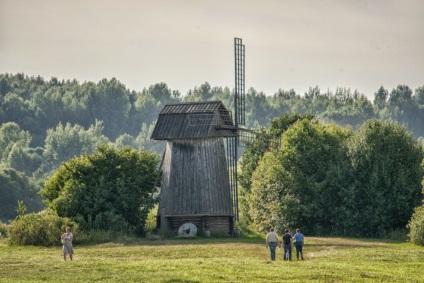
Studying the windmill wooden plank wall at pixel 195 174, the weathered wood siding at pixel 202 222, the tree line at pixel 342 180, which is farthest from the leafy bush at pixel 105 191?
the tree line at pixel 342 180

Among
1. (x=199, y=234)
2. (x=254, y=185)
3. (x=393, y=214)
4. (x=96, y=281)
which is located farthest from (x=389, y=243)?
(x=96, y=281)

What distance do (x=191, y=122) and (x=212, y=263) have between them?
27.1 m

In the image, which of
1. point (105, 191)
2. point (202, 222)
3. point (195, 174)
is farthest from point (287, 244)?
point (105, 191)

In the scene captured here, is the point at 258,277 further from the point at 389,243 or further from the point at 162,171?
the point at 162,171

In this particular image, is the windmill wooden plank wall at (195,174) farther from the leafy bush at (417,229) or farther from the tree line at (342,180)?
the leafy bush at (417,229)

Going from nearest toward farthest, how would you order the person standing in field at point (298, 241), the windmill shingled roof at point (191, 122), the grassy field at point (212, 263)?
the grassy field at point (212, 263) < the person standing in field at point (298, 241) < the windmill shingled roof at point (191, 122)

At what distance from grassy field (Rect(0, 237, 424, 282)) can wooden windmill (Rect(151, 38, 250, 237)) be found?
302 inches

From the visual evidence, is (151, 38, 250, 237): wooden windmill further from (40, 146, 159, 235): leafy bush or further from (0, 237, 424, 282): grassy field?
(0, 237, 424, 282): grassy field

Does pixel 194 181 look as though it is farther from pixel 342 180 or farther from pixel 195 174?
pixel 342 180

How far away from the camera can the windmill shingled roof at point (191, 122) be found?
8206cm

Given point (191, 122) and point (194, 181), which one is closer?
point (194, 181)

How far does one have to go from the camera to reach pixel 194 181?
81.9 m

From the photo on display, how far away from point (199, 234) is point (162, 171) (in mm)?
6208

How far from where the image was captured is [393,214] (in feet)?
274
